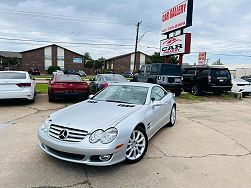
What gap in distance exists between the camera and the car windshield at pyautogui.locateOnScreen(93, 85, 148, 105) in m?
4.76

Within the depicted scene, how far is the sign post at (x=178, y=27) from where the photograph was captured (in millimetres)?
15508

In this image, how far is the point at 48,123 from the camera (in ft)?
12.1

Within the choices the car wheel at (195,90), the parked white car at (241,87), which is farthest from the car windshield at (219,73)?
the parked white car at (241,87)

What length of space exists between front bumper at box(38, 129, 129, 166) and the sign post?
13642mm

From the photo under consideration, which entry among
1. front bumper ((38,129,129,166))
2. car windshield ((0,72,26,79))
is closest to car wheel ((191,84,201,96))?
car windshield ((0,72,26,79))

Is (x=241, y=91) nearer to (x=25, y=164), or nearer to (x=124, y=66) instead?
(x=25, y=164)

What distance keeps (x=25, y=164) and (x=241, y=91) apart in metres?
14.0

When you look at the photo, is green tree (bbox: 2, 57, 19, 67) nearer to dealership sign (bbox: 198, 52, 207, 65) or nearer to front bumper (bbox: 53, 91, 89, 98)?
dealership sign (bbox: 198, 52, 207, 65)

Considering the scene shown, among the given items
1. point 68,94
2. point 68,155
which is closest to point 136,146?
point 68,155

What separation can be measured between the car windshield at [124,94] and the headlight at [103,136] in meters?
1.45

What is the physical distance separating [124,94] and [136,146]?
1.52m

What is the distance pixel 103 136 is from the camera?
323 cm

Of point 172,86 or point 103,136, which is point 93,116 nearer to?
point 103,136

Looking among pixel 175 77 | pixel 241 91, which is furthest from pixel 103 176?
pixel 241 91
